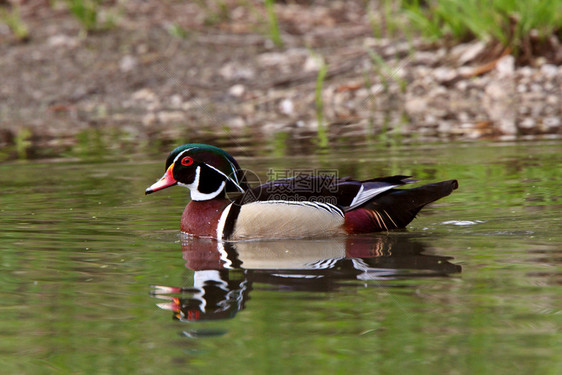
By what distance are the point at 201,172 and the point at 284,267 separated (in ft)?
5.26

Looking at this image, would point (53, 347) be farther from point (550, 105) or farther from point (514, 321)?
point (550, 105)

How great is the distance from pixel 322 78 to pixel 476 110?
8.81 feet

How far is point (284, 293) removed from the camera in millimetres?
4746

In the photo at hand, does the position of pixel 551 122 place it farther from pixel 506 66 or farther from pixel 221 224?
pixel 221 224

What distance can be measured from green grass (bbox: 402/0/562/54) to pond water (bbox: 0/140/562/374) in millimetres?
6657

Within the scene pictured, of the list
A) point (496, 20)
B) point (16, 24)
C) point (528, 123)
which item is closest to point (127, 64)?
point (16, 24)

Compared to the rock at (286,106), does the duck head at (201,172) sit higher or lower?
lower

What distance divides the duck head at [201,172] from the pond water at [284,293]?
14.6 inches

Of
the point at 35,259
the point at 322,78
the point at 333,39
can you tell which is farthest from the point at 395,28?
the point at 35,259

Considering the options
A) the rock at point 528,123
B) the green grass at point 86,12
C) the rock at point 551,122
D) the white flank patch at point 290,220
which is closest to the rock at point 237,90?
the green grass at point 86,12

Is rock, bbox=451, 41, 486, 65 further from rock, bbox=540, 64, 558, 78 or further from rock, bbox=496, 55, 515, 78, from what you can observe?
rock, bbox=540, 64, 558, 78

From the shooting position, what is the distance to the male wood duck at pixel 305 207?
20.9 ft

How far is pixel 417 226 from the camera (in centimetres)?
675

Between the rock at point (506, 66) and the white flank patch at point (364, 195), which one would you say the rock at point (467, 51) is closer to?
the rock at point (506, 66)
